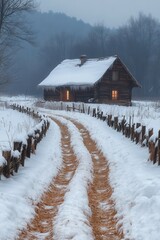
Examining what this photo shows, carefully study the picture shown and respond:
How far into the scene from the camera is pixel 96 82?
40156 mm

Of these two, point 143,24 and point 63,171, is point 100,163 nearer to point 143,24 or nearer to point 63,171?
point 63,171

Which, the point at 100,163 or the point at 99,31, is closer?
the point at 100,163

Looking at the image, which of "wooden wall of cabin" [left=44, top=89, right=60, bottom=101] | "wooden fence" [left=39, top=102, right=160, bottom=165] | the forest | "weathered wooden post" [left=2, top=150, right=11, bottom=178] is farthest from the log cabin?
"weathered wooden post" [left=2, top=150, right=11, bottom=178]

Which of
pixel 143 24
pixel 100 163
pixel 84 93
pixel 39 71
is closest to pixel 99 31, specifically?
pixel 143 24

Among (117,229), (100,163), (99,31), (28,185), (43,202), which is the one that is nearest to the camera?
(117,229)

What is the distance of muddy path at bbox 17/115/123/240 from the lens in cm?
577

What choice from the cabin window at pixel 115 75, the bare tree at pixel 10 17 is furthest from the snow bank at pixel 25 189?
the cabin window at pixel 115 75

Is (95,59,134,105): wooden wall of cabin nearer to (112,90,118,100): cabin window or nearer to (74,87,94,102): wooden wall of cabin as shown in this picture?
(112,90,118,100): cabin window

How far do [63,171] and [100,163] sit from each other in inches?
59.1

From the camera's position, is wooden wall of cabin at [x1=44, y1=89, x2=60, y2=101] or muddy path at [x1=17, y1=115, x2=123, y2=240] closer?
muddy path at [x1=17, y1=115, x2=123, y2=240]

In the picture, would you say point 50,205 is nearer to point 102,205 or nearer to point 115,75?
point 102,205

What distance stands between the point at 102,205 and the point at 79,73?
3811 centimetres

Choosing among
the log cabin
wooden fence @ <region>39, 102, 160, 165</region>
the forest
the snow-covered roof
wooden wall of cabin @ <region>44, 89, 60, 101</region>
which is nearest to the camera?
wooden fence @ <region>39, 102, 160, 165</region>

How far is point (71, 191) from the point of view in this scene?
7.62m
